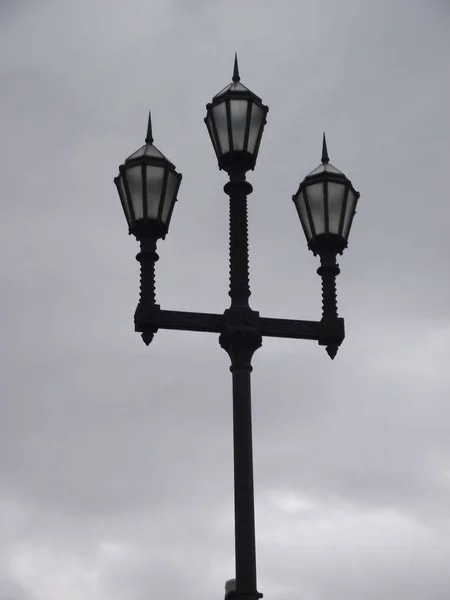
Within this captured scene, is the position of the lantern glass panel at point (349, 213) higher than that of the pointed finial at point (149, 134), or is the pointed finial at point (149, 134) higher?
the pointed finial at point (149, 134)

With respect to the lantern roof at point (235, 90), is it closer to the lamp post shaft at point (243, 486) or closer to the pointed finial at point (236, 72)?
the pointed finial at point (236, 72)

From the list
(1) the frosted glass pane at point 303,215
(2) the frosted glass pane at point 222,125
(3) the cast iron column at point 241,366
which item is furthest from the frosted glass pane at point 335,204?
(2) the frosted glass pane at point 222,125

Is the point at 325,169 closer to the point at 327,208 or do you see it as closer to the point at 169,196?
the point at 327,208

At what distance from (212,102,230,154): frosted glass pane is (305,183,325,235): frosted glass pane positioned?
792 mm

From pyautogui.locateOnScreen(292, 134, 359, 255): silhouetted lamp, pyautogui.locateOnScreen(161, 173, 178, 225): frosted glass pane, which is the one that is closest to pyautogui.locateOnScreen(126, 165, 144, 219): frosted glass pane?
pyautogui.locateOnScreen(161, 173, 178, 225): frosted glass pane

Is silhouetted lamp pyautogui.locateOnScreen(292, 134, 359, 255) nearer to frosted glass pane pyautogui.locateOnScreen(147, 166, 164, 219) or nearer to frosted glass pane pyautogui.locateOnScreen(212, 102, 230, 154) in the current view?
frosted glass pane pyautogui.locateOnScreen(212, 102, 230, 154)

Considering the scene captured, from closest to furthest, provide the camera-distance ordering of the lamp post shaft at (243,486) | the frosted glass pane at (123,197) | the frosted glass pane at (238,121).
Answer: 1. the lamp post shaft at (243,486)
2. the frosted glass pane at (123,197)
3. the frosted glass pane at (238,121)

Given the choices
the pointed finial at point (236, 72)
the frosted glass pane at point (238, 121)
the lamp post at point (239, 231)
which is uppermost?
the pointed finial at point (236, 72)

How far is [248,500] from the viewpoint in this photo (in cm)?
786

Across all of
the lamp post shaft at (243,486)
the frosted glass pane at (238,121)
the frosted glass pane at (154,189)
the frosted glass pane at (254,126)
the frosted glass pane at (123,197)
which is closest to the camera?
the lamp post shaft at (243,486)

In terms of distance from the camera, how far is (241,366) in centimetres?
841

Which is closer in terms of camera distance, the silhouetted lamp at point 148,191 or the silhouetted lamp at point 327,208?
the silhouetted lamp at point 148,191

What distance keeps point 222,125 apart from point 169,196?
80 centimetres

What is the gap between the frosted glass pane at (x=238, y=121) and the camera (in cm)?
904
